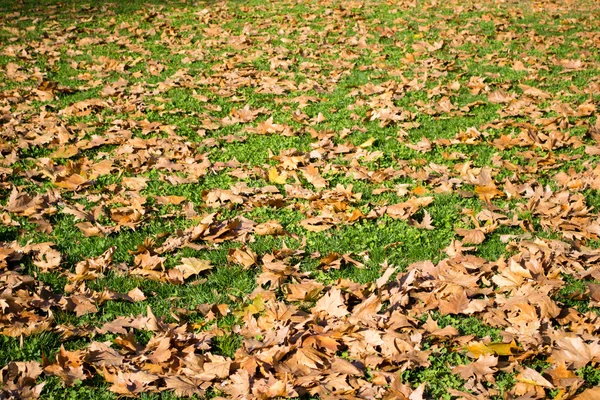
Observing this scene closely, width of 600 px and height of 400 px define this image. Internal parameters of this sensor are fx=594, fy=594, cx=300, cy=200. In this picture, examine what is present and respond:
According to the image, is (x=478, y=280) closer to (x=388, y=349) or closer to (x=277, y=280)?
(x=388, y=349)

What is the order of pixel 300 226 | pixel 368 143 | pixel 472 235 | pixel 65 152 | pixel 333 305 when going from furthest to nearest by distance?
pixel 368 143
pixel 65 152
pixel 300 226
pixel 472 235
pixel 333 305

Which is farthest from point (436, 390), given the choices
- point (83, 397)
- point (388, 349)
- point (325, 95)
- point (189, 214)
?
point (325, 95)

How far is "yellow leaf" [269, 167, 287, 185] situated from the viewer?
5227mm

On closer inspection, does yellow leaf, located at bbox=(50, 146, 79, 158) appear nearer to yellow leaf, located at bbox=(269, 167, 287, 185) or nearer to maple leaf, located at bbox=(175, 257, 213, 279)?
yellow leaf, located at bbox=(269, 167, 287, 185)

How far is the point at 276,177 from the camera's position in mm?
5277

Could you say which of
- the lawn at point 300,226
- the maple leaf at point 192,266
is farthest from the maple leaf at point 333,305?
the maple leaf at point 192,266

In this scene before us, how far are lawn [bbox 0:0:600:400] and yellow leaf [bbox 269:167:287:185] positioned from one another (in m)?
0.03

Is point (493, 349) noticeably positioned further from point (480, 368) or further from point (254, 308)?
point (254, 308)

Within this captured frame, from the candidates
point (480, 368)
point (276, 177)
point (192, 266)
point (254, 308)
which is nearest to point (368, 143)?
point (276, 177)

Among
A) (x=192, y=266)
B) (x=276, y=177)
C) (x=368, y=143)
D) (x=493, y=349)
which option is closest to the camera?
(x=493, y=349)

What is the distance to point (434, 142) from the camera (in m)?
6.01

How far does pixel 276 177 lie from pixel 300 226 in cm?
87

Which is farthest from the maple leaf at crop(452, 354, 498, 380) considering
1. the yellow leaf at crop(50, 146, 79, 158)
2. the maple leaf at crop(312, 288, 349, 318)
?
the yellow leaf at crop(50, 146, 79, 158)

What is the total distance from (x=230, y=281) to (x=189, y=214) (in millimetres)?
986
